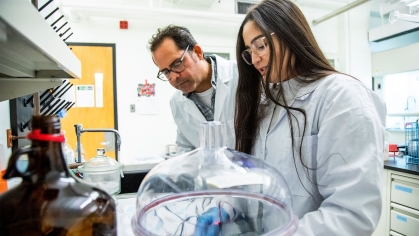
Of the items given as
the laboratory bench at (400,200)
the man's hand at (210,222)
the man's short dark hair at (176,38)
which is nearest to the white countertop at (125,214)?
the man's hand at (210,222)

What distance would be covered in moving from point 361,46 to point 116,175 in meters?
4.50

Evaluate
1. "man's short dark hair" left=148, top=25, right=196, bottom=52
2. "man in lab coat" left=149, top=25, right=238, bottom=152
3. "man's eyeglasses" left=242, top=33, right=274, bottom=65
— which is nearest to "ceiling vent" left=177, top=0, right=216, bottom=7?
"man in lab coat" left=149, top=25, right=238, bottom=152

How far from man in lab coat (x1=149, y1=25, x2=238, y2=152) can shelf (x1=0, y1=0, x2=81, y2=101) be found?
672 mm

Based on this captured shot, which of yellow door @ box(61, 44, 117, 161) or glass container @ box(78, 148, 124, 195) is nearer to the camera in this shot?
glass container @ box(78, 148, 124, 195)

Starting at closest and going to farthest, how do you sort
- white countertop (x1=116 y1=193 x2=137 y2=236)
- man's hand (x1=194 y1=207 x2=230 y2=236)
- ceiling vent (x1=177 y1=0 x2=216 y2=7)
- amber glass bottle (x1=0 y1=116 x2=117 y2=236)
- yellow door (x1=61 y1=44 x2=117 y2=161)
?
1. amber glass bottle (x1=0 y1=116 x2=117 y2=236)
2. man's hand (x1=194 y1=207 x2=230 y2=236)
3. white countertop (x1=116 y1=193 x2=137 y2=236)
4. yellow door (x1=61 y1=44 x2=117 y2=161)
5. ceiling vent (x1=177 y1=0 x2=216 y2=7)

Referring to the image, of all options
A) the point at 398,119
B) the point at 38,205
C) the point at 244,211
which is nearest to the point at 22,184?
the point at 38,205

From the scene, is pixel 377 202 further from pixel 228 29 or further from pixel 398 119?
pixel 398 119

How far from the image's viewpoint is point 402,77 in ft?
13.2

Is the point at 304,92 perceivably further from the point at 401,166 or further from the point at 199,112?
the point at 401,166

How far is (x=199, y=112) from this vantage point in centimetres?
162

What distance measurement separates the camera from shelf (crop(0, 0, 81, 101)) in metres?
0.31

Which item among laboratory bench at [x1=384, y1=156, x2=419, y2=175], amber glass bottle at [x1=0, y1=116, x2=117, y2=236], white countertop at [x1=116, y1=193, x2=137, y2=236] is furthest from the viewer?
laboratory bench at [x1=384, y1=156, x2=419, y2=175]

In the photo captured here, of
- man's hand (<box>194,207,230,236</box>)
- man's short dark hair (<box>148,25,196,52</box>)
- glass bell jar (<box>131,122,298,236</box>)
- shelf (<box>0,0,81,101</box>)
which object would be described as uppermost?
man's short dark hair (<box>148,25,196,52</box>)

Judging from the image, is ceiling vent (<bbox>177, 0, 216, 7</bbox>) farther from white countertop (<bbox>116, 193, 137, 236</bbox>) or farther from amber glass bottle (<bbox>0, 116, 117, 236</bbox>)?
amber glass bottle (<bbox>0, 116, 117, 236</bbox>)
